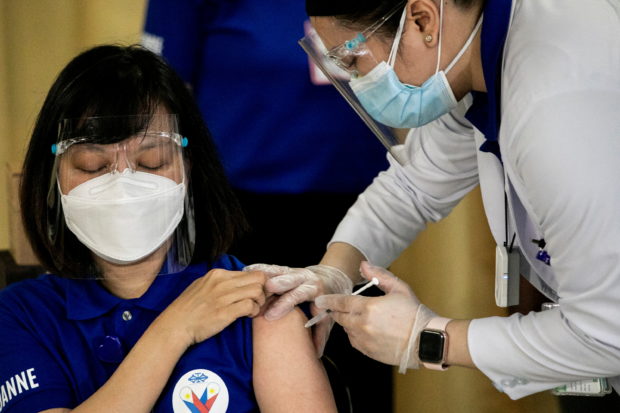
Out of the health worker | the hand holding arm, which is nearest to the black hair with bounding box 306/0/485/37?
the health worker

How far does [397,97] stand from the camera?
61.3 inches

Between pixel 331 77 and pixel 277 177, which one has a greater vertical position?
pixel 331 77

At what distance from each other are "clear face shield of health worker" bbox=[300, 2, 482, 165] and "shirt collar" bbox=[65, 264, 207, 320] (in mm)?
469

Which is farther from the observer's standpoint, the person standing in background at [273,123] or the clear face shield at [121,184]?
the person standing in background at [273,123]

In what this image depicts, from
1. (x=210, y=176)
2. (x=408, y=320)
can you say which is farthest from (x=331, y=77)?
(x=408, y=320)

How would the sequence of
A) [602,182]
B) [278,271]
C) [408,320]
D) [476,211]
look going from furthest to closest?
1. [476,211]
2. [278,271]
3. [408,320]
4. [602,182]

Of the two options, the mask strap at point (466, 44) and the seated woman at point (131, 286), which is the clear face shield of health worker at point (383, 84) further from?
the seated woman at point (131, 286)

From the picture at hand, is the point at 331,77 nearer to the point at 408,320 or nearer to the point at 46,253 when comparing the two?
the point at 408,320

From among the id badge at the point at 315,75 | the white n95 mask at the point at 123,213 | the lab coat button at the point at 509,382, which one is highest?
the id badge at the point at 315,75

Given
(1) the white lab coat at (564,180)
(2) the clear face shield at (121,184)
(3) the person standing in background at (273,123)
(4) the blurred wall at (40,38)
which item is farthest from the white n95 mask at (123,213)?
(4) the blurred wall at (40,38)

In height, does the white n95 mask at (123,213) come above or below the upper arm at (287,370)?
above

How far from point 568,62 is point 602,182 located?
7.6 inches

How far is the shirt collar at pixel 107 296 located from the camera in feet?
5.21

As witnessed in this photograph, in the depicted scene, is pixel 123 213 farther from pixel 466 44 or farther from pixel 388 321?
pixel 466 44
